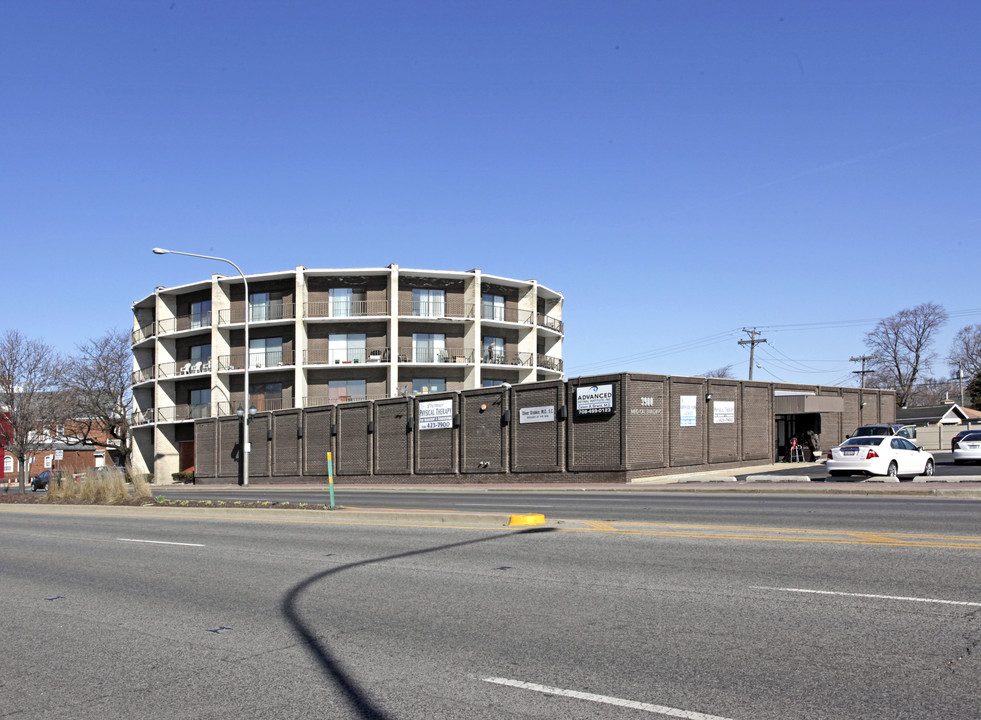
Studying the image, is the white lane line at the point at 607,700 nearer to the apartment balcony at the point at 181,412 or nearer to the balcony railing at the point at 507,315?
the balcony railing at the point at 507,315

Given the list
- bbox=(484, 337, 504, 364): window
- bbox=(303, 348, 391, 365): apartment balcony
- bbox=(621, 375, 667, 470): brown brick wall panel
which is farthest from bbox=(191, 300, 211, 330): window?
bbox=(621, 375, 667, 470): brown brick wall panel

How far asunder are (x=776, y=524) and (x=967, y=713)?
371 inches

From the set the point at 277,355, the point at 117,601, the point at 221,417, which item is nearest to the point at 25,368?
the point at 221,417

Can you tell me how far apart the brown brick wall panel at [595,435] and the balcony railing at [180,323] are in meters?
36.7

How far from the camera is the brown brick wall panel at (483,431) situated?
132ft

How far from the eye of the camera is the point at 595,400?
3594 centimetres

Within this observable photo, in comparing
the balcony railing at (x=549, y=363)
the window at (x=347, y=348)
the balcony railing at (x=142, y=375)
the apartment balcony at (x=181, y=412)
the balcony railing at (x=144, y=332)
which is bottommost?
the apartment balcony at (x=181, y=412)

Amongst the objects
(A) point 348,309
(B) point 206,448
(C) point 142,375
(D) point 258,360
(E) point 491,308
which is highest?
(E) point 491,308

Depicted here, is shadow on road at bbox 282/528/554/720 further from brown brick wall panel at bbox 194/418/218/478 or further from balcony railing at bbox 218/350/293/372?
balcony railing at bbox 218/350/293/372

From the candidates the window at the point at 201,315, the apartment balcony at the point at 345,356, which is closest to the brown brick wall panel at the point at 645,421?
the apartment balcony at the point at 345,356

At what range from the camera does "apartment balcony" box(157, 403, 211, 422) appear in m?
62.3

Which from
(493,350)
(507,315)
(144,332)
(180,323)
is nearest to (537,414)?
(493,350)

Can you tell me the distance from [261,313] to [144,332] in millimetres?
13851

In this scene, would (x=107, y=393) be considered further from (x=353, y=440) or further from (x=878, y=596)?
(x=878, y=596)
